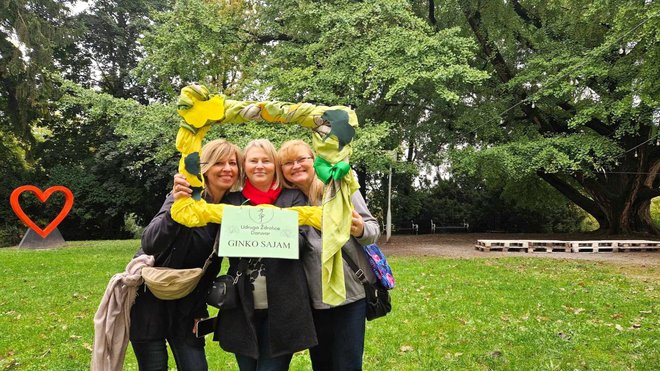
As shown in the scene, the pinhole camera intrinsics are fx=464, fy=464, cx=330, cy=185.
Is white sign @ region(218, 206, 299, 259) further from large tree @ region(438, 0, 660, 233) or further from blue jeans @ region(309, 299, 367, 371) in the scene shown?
large tree @ region(438, 0, 660, 233)

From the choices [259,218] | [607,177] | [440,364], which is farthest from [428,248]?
[259,218]

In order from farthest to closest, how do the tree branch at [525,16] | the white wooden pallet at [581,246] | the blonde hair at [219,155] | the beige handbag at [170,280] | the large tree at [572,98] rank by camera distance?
the tree branch at [525,16] → the white wooden pallet at [581,246] → the large tree at [572,98] → the blonde hair at [219,155] → the beige handbag at [170,280]

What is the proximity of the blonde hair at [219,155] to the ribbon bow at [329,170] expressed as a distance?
486 mm

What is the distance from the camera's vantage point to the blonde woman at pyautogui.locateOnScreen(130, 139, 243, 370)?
2.51 m

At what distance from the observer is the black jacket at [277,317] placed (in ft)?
7.72

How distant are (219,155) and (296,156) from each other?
425 mm

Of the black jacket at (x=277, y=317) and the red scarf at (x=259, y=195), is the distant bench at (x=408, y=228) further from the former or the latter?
the black jacket at (x=277, y=317)

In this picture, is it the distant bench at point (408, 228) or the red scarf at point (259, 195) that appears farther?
the distant bench at point (408, 228)

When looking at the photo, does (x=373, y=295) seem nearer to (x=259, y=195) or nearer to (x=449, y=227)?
(x=259, y=195)

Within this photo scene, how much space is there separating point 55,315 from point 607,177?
62.0 feet

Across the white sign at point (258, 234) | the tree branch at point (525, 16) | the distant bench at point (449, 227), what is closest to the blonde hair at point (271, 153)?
the white sign at point (258, 234)

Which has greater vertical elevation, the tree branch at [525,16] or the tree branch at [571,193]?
the tree branch at [525,16]

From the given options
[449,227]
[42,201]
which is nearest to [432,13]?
[449,227]

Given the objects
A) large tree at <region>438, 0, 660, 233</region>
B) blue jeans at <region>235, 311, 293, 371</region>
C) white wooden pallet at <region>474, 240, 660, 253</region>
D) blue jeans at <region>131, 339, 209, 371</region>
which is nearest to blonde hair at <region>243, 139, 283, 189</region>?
blue jeans at <region>235, 311, 293, 371</region>
